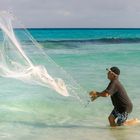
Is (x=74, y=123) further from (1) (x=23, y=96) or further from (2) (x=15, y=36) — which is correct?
(1) (x=23, y=96)

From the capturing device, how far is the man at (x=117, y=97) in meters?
8.65

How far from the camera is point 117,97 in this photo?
347 inches

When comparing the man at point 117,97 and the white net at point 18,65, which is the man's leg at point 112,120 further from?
the white net at point 18,65

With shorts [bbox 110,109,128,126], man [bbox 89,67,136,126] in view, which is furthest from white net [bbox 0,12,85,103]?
shorts [bbox 110,109,128,126]

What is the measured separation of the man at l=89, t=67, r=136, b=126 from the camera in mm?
8648

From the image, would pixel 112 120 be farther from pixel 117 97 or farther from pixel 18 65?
pixel 18 65

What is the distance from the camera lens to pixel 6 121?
31.0 ft

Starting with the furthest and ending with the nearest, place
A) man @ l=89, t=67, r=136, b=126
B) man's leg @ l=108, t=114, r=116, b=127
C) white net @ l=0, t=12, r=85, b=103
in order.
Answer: man's leg @ l=108, t=114, r=116, b=127 < white net @ l=0, t=12, r=85, b=103 < man @ l=89, t=67, r=136, b=126

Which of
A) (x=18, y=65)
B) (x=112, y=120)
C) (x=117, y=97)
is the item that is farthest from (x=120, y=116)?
(x=18, y=65)

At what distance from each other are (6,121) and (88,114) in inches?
73.2

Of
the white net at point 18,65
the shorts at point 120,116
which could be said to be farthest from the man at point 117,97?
the white net at point 18,65

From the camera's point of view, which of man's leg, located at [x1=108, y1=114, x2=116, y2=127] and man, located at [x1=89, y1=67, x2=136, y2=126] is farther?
man's leg, located at [x1=108, y1=114, x2=116, y2=127]

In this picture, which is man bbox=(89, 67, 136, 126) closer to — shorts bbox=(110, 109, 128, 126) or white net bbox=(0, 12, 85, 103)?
shorts bbox=(110, 109, 128, 126)

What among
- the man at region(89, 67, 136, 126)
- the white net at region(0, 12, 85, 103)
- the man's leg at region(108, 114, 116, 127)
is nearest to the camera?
the man at region(89, 67, 136, 126)
